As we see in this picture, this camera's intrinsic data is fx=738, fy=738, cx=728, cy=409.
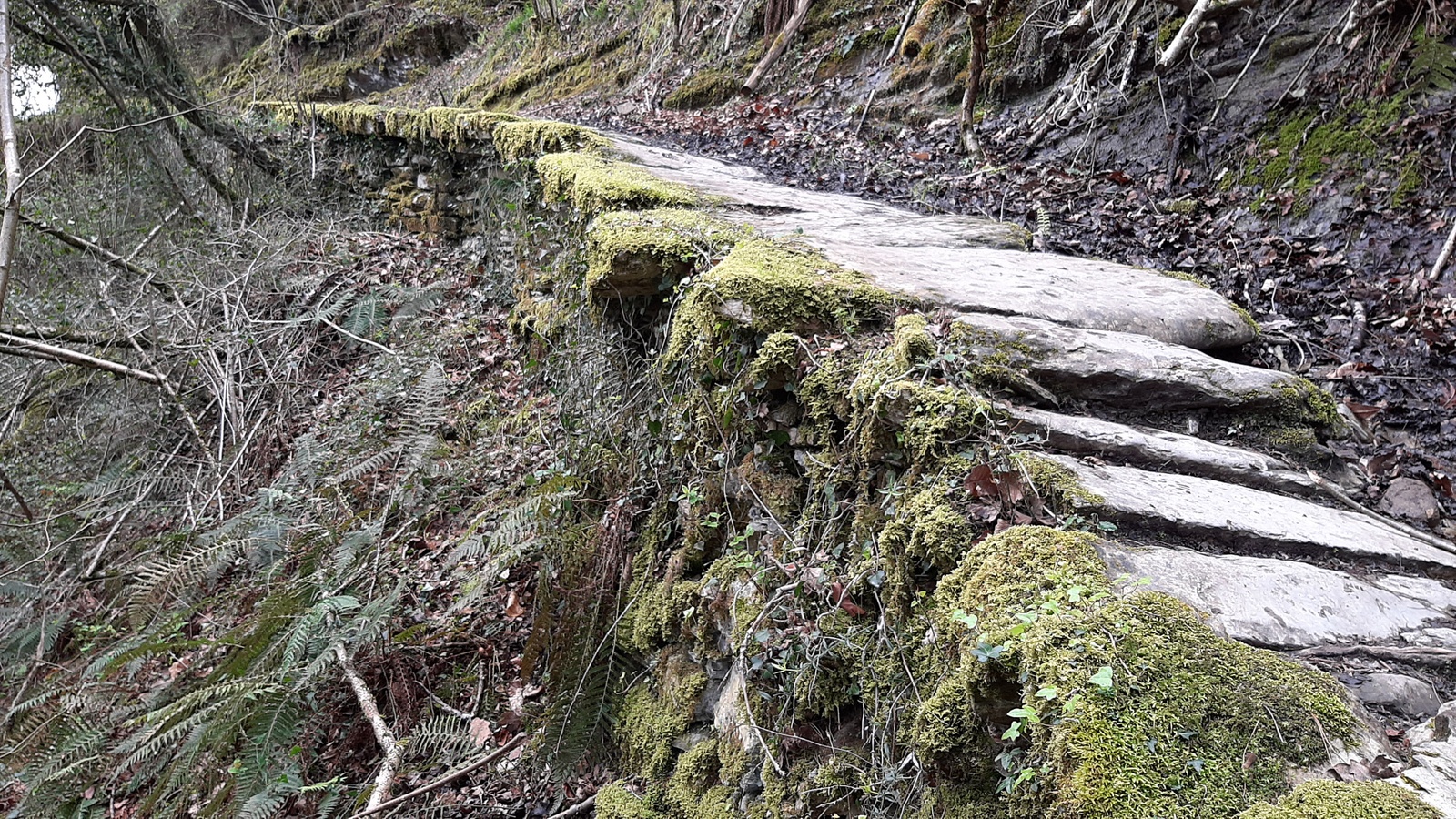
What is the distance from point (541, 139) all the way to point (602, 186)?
2147mm

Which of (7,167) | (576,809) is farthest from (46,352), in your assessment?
(576,809)

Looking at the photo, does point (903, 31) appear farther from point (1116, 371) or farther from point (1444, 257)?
point (1116, 371)

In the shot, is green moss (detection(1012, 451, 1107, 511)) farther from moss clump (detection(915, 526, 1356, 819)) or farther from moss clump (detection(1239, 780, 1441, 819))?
moss clump (detection(1239, 780, 1441, 819))

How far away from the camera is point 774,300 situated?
2473 millimetres

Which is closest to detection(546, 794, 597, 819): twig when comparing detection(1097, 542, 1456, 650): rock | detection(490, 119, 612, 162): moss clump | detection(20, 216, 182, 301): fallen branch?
detection(1097, 542, 1456, 650): rock

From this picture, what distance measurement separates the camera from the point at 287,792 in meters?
3.10

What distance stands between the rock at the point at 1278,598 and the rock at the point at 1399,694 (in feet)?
0.32

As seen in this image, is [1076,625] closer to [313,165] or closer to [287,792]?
[287,792]

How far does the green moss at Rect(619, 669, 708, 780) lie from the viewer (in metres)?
2.53

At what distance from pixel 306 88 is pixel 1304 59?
1785cm

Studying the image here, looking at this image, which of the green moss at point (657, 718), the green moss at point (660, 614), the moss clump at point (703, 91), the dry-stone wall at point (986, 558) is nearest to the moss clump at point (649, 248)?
the dry-stone wall at point (986, 558)

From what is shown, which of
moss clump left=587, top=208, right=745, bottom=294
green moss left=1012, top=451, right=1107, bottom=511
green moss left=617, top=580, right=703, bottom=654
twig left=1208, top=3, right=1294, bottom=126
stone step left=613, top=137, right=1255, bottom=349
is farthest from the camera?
twig left=1208, top=3, right=1294, bottom=126

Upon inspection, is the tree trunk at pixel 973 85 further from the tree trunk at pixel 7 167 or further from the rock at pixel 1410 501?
the tree trunk at pixel 7 167

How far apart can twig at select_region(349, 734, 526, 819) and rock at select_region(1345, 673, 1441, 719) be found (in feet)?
9.42
